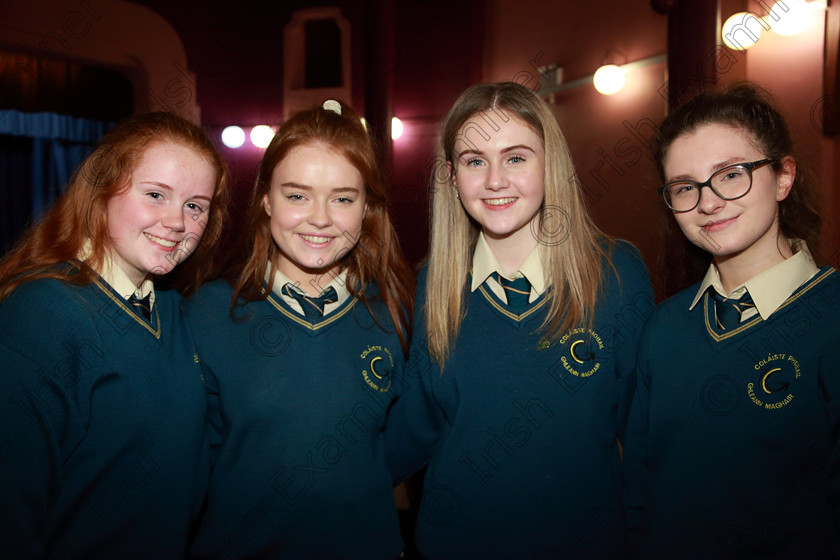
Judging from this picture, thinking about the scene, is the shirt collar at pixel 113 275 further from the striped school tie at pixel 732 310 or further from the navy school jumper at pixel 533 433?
the striped school tie at pixel 732 310

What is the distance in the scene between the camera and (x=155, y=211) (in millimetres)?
1440

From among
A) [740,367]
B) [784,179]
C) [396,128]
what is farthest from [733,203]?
[396,128]

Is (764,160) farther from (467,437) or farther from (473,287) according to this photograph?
(467,437)

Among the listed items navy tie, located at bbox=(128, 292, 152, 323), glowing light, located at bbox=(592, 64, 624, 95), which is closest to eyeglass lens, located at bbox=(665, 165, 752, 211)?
navy tie, located at bbox=(128, 292, 152, 323)

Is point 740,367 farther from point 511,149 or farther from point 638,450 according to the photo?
point 511,149

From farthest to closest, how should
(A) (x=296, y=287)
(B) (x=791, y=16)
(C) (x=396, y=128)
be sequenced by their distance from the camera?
1. (C) (x=396, y=128)
2. (B) (x=791, y=16)
3. (A) (x=296, y=287)

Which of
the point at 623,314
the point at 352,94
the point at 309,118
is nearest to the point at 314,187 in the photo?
the point at 309,118

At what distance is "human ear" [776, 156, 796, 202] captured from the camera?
1.33m

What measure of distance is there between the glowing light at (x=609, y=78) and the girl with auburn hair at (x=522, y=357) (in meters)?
2.69

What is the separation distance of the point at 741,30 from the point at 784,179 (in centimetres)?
226

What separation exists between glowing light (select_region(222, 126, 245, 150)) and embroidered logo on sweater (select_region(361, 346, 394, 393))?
12.1 ft

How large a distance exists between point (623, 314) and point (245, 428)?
1.06m

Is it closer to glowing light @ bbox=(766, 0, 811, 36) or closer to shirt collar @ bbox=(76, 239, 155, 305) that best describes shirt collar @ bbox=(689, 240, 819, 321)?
shirt collar @ bbox=(76, 239, 155, 305)

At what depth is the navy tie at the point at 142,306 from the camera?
1.44 meters
